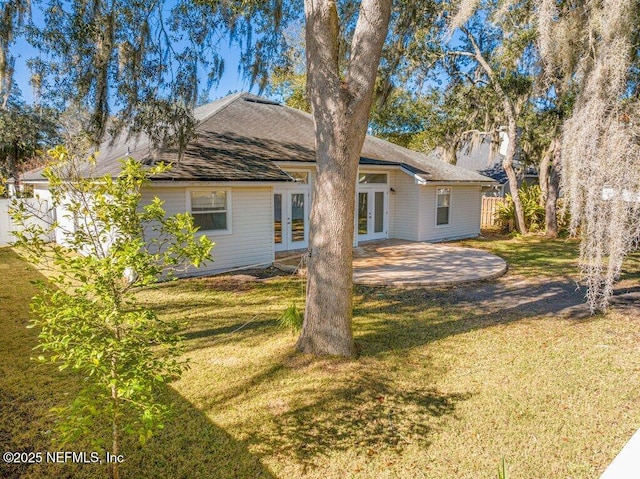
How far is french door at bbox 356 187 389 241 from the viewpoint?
15.2m

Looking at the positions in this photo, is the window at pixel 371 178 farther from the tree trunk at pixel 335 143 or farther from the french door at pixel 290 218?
the tree trunk at pixel 335 143

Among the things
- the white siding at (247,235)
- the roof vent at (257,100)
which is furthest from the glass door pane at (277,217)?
the roof vent at (257,100)

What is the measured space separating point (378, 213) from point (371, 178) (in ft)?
4.59

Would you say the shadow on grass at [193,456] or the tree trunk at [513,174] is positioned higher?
the tree trunk at [513,174]

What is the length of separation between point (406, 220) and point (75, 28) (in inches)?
475

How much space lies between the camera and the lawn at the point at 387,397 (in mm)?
3500

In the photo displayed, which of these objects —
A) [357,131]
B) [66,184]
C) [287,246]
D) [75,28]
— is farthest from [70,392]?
[287,246]

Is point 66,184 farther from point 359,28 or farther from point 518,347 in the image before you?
point 518,347

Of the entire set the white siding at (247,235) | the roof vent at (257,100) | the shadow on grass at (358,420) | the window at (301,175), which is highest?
the roof vent at (257,100)

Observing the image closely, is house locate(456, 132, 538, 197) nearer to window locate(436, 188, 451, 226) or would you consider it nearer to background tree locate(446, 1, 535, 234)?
background tree locate(446, 1, 535, 234)

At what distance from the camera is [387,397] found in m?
4.55

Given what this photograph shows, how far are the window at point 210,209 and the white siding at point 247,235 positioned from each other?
0.68 ft

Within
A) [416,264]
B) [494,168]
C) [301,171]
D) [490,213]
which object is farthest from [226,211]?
[494,168]

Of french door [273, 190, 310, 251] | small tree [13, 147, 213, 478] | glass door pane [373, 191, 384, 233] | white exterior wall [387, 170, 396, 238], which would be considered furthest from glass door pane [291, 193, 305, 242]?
small tree [13, 147, 213, 478]
